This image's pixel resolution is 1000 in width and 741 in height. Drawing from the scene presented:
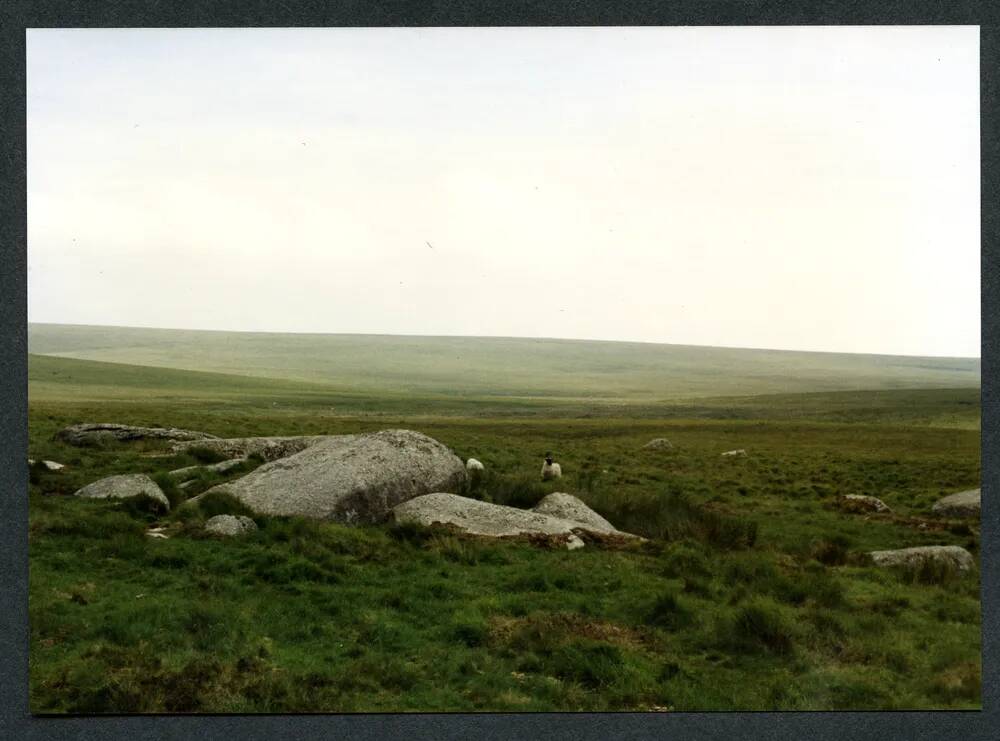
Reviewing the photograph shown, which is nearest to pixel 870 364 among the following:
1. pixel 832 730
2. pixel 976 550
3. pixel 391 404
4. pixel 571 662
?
pixel 976 550

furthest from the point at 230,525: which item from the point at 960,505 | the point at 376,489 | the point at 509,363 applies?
the point at 960,505

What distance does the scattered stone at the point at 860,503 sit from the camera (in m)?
7.98

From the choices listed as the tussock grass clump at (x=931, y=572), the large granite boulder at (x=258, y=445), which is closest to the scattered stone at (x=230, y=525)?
the large granite boulder at (x=258, y=445)

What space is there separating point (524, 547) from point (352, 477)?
1893mm

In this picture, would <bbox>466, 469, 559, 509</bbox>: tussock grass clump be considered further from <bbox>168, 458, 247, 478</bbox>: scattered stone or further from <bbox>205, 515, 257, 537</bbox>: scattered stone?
<bbox>168, 458, 247, 478</bbox>: scattered stone

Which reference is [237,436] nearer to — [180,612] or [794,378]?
[180,612]

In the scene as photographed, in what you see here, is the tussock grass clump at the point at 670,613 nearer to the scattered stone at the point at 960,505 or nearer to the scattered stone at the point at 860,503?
the scattered stone at the point at 860,503

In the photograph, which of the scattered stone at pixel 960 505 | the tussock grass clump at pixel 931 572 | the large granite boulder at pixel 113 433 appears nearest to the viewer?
the tussock grass clump at pixel 931 572

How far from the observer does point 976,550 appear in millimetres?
7730

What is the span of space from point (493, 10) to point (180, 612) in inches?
247

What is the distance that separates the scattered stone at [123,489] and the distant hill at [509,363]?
124 centimetres

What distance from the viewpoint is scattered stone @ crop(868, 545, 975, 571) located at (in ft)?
25.0

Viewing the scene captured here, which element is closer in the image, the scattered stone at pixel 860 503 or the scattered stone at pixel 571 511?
the scattered stone at pixel 860 503

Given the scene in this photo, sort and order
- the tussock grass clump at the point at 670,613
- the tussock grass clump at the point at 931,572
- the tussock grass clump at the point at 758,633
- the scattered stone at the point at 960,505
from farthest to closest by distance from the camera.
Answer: the scattered stone at the point at 960,505
the tussock grass clump at the point at 931,572
the tussock grass clump at the point at 670,613
the tussock grass clump at the point at 758,633
